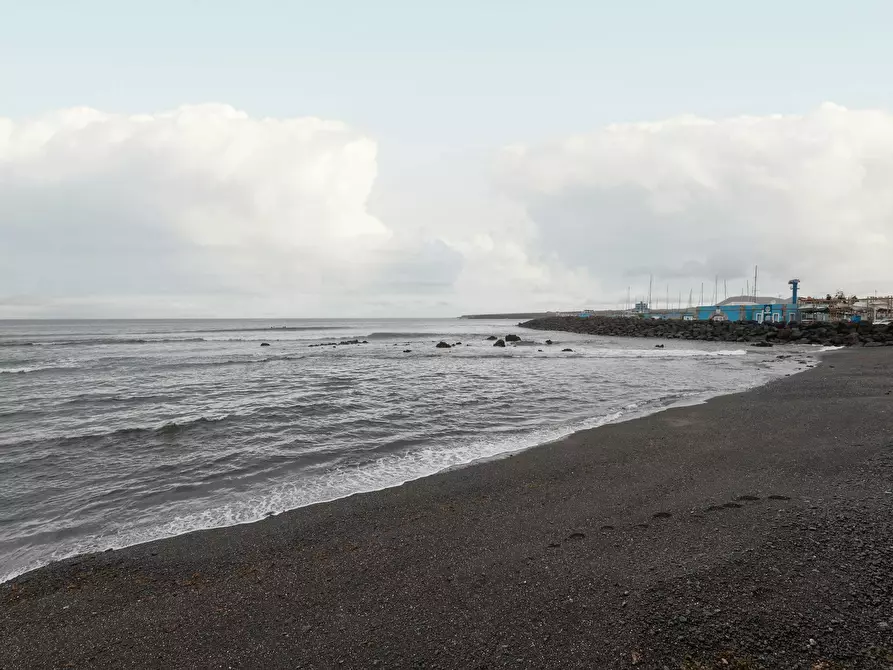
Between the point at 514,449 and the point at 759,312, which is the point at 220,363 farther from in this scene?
the point at 759,312

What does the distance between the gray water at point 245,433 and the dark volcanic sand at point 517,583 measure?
1354 millimetres

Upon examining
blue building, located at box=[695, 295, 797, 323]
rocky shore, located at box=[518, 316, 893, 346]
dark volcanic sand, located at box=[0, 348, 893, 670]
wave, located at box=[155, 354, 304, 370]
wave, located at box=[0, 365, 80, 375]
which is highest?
blue building, located at box=[695, 295, 797, 323]

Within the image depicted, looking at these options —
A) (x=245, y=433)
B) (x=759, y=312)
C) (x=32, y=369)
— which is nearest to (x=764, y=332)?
(x=759, y=312)

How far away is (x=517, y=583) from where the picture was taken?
161 inches

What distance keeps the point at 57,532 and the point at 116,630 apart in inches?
140

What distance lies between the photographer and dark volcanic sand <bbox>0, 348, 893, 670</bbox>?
3.22 m

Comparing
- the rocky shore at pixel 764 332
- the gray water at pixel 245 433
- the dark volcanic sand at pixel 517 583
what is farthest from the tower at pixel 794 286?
the dark volcanic sand at pixel 517 583

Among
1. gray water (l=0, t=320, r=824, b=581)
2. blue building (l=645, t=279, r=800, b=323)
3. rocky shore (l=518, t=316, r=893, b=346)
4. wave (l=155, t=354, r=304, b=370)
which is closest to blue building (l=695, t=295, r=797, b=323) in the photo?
blue building (l=645, t=279, r=800, b=323)

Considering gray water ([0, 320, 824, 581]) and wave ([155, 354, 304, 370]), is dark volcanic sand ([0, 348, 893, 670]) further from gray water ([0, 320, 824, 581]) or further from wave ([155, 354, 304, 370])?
wave ([155, 354, 304, 370])

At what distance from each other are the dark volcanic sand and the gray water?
135 cm

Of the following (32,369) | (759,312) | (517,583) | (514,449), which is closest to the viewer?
(517,583)

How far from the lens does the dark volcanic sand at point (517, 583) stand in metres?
3.22

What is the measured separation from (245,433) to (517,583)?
9.52 metres

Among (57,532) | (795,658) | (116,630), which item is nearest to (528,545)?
(795,658)
